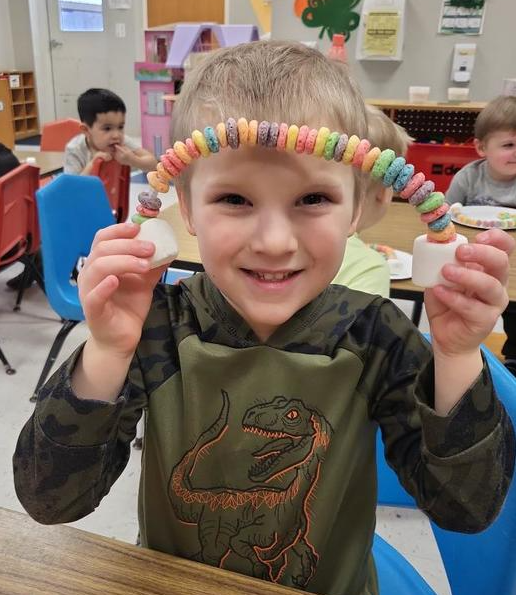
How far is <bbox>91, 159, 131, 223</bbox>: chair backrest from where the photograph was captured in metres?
2.75

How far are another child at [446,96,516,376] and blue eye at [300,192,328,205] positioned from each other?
1885mm

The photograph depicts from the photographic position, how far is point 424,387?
64 cm

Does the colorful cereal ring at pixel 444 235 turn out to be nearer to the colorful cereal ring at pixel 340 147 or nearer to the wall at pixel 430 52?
the colorful cereal ring at pixel 340 147

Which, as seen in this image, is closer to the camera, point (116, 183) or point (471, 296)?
point (471, 296)

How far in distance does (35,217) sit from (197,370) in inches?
85.8

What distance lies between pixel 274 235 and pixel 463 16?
3.77m

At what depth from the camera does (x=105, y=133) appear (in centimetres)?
303

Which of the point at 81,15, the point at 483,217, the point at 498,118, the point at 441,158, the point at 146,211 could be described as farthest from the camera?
the point at 81,15

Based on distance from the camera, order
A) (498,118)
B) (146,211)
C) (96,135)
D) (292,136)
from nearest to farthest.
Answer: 1. (292,136)
2. (146,211)
3. (498,118)
4. (96,135)

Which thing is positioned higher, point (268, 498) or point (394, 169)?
point (394, 169)

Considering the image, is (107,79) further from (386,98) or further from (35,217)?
(35,217)

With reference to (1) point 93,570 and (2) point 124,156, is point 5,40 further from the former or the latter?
(1) point 93,570

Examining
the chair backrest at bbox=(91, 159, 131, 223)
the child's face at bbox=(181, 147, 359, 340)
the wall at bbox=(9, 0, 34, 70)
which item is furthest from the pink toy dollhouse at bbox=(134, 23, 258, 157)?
the child's face at bbox=(181, 147, 359, 340)

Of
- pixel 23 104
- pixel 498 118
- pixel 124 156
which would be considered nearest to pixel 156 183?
pixel 498 118
